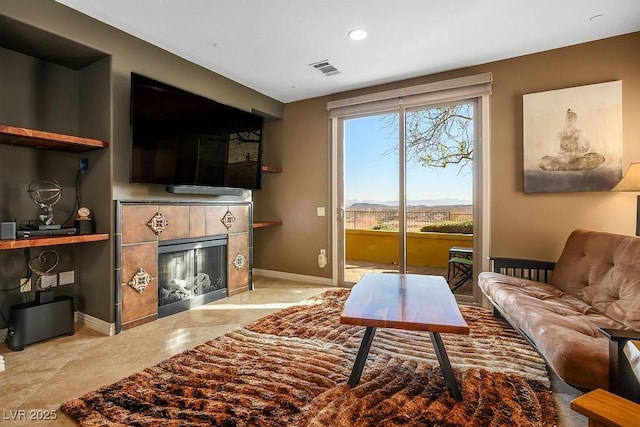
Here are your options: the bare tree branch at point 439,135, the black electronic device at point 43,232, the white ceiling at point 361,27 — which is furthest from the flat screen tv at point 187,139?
the bare tree branch at point 439,135

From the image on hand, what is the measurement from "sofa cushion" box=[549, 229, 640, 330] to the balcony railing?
3.41 feet

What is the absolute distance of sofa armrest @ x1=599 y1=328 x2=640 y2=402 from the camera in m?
1.25

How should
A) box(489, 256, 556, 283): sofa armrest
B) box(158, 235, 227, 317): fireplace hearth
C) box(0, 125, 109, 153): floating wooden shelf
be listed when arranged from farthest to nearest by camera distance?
box(158, 235, 227, 317): fireplace hearth → box(489, 256, 556, 283): sofa armrest → box(0, 125, 109, 153): floating wooden shelf

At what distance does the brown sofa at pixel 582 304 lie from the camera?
1371 millimetres

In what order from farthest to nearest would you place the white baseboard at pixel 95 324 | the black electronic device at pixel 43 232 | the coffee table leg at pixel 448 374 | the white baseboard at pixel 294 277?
the white baseboard at pixel 294 277 < the white baseboard at pixel 95 324 < the black electronic device at pixel 43 232 < the coffee table leg at pixel 448 374

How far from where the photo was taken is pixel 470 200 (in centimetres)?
350

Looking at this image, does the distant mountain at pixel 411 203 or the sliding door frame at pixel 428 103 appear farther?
the distant mountain at pixel 411 203

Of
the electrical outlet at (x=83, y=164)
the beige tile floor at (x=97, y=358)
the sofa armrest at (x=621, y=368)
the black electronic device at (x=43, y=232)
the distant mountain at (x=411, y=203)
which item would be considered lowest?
the beige tile floor at (x=97, y=358)

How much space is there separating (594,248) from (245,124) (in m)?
3.43

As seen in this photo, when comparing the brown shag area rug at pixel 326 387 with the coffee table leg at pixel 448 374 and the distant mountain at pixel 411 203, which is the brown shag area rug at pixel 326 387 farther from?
the distant mountain at pixel 411 203

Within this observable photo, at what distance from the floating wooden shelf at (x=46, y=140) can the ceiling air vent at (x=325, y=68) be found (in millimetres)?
2121

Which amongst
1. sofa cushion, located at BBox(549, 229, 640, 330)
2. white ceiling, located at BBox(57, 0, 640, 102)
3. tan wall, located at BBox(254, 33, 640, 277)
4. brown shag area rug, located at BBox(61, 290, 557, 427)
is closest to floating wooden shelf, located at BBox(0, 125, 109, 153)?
white ceiling, located at BBox(57, 0, 640, 102)

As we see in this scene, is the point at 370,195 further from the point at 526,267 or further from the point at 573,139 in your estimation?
the point at 573,139

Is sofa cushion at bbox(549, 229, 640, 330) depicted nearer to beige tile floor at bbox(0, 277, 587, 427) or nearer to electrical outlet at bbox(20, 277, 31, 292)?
beige tile floor at bbox(0, 277, 587, 427)
